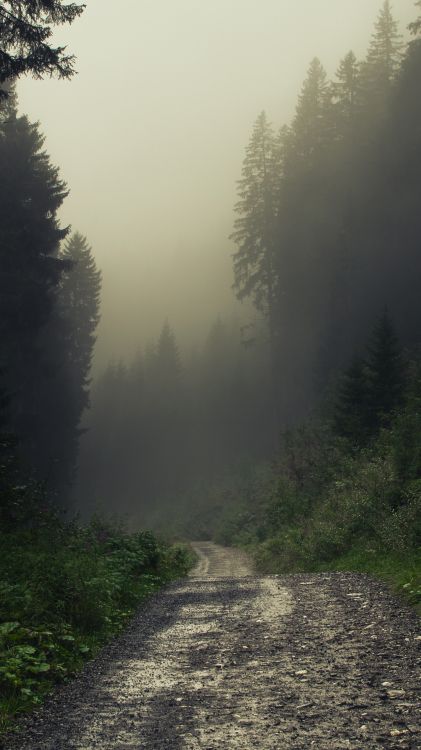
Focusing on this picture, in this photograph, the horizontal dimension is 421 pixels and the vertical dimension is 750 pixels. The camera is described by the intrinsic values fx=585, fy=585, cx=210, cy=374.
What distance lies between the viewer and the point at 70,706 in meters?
6.03

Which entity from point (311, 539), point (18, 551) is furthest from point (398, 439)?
point (18, 551)

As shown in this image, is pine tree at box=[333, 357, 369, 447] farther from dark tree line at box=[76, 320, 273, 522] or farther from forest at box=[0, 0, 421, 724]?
dark tree line at box=[76, 320, 273, 522]

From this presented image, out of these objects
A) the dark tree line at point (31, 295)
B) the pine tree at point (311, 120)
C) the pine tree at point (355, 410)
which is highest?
the pine tree at point (311, 120)

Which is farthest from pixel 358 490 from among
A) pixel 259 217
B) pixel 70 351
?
pixel 70 351

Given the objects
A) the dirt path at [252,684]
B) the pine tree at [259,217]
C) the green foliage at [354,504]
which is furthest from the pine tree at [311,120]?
the dirt path at [252,684]

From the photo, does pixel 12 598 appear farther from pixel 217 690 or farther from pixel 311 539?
pixel 311 539

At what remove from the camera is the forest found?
43.5 ft

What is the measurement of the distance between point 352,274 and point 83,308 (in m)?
25.5

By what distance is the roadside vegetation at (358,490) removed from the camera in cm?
1471

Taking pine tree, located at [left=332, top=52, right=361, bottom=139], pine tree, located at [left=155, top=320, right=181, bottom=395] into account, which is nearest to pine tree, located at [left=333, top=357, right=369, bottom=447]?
pine tree, located at [left=332, top=52, right=361, bottom=139]

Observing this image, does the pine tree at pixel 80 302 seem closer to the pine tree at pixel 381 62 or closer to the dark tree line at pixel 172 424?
the dark tree line at pixel 172 424

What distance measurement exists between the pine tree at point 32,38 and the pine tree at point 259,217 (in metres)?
35.0

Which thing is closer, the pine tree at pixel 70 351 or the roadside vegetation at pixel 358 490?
the roadside vegetation at pixel 358 490

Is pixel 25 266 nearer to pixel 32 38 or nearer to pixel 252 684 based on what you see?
pixel 32 38
